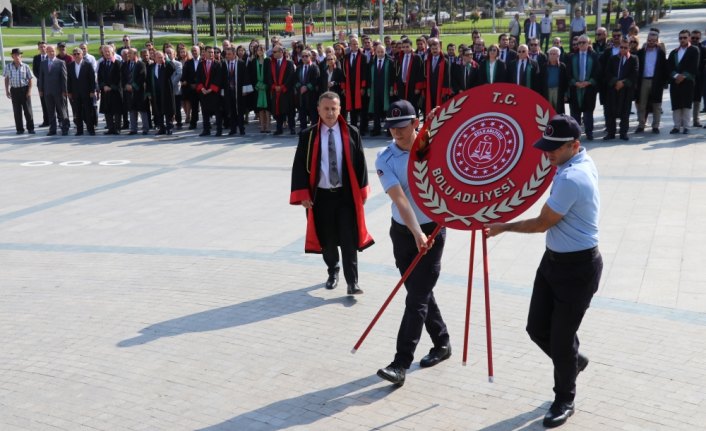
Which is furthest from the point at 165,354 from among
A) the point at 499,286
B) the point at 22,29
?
the point at 22,29

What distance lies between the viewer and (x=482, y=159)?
529 cm

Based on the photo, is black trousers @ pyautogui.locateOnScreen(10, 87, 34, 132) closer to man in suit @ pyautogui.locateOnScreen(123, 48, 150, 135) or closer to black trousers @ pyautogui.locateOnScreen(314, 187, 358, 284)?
man in suit @ pyautogui.locateOnScreen(123, 48, 150, 135)

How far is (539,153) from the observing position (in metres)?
5.17

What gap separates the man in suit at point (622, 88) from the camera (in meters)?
15.8

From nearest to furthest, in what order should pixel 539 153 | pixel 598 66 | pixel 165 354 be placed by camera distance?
pixel 539 153
pixel 165 354
pixel 598 66

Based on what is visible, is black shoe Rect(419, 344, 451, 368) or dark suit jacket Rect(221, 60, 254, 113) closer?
black shoe Rect(419, 344, 451, 368)

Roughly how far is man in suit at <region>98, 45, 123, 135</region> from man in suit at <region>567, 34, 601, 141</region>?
10.0 m

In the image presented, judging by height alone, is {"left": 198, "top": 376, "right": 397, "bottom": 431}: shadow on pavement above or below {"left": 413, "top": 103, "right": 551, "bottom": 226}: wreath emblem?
below

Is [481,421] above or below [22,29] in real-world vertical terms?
below

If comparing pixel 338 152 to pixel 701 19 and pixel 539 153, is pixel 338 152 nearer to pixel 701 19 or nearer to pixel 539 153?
pixel 539 153

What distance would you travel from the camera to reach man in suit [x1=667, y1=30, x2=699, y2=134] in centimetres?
1586

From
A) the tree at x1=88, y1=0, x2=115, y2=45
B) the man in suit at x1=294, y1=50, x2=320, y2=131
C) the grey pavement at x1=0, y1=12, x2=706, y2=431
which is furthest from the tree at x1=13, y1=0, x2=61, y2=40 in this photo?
the grey pavement at x1=0, y1=12, x2=706, y2=431

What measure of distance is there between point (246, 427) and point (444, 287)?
3124 millimetres

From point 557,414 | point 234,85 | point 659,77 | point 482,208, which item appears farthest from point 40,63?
point 557,414
